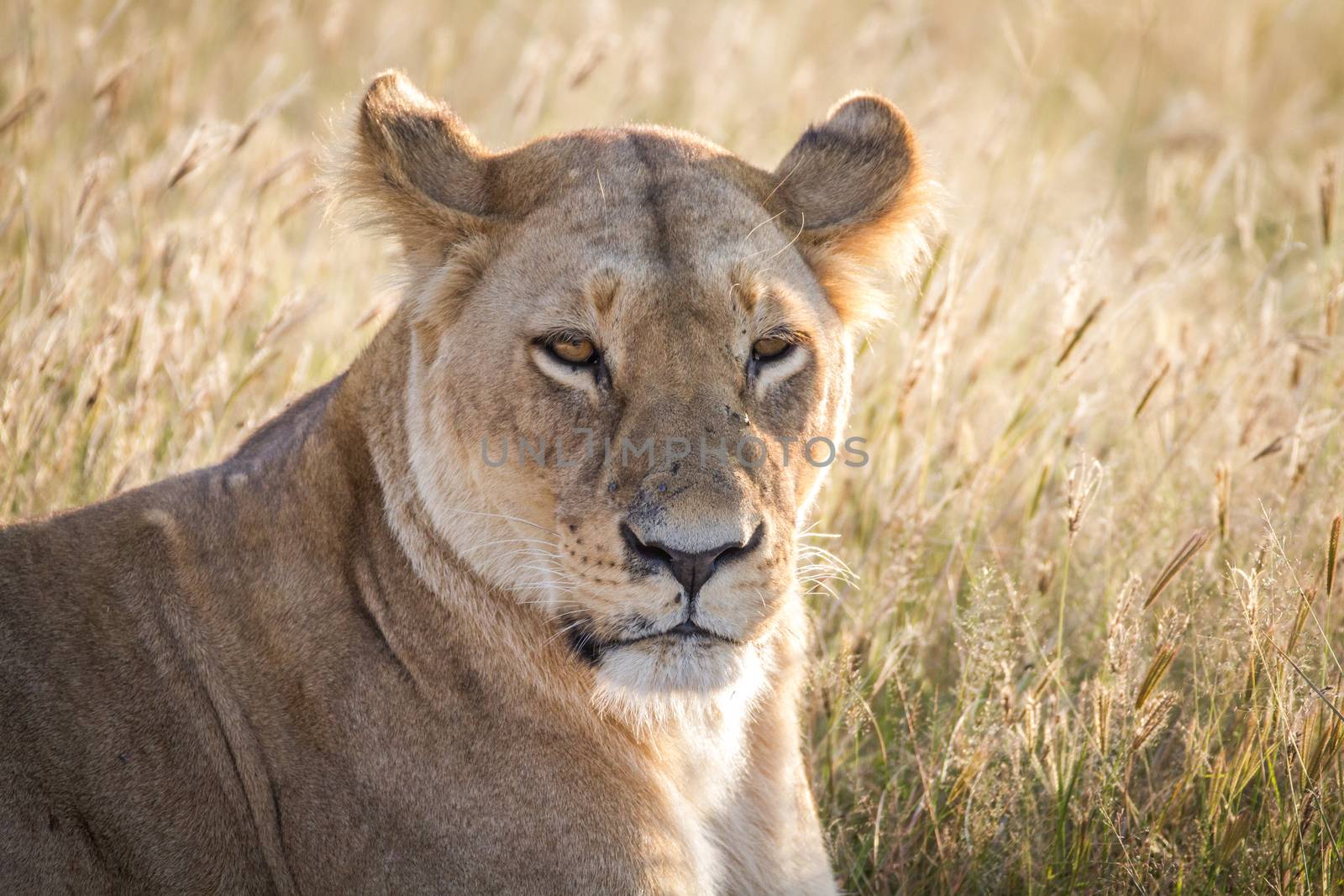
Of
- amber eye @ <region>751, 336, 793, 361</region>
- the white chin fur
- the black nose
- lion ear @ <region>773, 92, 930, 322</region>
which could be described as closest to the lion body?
the white chin fur

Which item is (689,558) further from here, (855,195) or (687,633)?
(855,195)

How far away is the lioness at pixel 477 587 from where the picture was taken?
117 inches

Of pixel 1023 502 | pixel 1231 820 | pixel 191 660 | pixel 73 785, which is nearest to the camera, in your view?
pixel 73 785

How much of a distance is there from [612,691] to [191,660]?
103 centimetres

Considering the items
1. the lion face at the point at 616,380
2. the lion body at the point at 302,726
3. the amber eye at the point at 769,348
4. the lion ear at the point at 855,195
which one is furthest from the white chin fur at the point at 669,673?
the lion ear at the point at 855,195

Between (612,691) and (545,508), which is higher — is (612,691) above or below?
below

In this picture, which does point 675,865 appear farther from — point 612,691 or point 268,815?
point 268,815

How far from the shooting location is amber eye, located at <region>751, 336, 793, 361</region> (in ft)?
10.7

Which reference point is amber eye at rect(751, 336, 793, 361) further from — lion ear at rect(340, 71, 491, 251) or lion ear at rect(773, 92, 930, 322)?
lion ear at rect(340, 71, 491, 251)

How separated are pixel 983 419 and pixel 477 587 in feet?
10.7

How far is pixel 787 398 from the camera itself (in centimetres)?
329

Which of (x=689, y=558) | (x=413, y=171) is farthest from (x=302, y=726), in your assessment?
(x=413, y=171)

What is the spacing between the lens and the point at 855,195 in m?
3.68

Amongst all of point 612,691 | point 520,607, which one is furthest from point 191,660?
point 612,691
